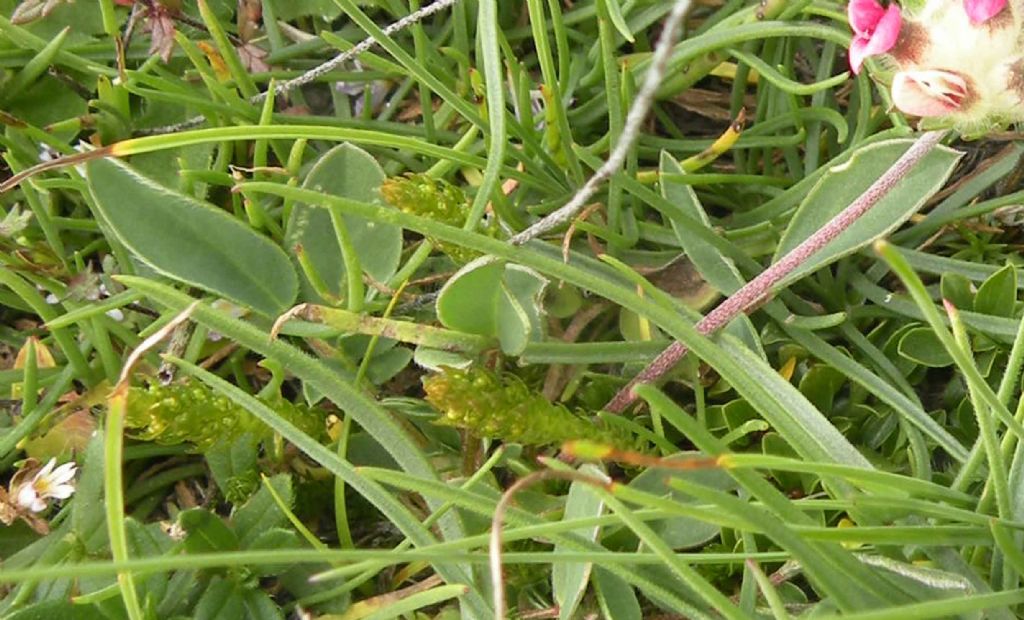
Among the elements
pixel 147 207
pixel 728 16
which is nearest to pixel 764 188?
pixel 728 16

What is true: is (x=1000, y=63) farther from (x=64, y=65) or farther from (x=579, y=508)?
(x=64, y=65)

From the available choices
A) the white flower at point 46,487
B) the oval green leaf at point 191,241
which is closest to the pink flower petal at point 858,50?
the oval green leaf at point 191,241

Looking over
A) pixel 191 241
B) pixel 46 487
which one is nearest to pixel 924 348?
pixel 191 241

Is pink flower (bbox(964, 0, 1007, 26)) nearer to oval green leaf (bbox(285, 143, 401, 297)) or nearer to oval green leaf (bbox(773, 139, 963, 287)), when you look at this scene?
oval green leaf (bbox(773, 139, 963, 287))

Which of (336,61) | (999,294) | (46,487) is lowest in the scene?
(46,487)

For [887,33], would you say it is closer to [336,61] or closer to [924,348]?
[924,348]
